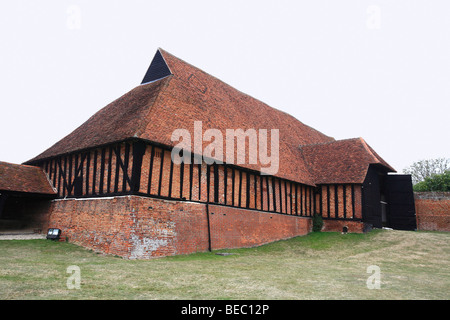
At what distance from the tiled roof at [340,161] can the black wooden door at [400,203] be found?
4.93 feet

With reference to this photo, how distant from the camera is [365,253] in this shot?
44.3 ft

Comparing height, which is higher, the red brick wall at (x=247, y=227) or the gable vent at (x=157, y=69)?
the gable vent at (x=157, y=69)

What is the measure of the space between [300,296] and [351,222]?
1410cm

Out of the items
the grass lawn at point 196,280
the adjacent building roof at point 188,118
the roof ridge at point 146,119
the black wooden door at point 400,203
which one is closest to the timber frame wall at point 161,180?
Result: the roof ridge at point 146,119

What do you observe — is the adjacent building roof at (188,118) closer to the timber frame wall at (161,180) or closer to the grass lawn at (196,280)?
the timber frame wall at (161,180)

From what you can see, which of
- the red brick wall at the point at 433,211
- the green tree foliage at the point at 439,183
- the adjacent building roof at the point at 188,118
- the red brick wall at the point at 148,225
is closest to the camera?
the red brick wall at the point at 148,225

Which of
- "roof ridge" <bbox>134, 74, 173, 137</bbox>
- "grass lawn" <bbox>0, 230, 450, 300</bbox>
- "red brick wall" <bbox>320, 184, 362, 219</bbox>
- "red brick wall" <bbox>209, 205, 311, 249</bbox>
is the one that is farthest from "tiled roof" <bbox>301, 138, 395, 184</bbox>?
"roof ridge" <bbox>134, 74, 173, 137</bbox>

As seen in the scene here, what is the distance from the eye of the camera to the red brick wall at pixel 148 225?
10570 millimetres

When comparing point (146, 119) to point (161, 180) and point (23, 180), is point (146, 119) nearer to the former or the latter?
point (161, 180)

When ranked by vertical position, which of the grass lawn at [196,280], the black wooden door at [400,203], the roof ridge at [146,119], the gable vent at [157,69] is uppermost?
the gable vent at [157,69]

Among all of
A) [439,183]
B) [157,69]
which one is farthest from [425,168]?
[157,69]

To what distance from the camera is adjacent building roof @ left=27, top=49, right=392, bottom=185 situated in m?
12.5

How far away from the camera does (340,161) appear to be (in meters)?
20.3
